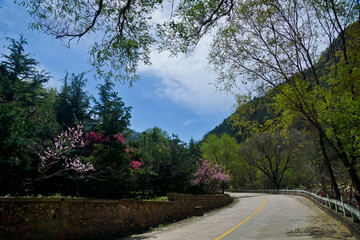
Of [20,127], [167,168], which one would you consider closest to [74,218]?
[20,127]

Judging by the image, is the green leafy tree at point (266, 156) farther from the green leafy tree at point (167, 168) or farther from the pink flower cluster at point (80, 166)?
the pink flower cluster at point (80, 166)

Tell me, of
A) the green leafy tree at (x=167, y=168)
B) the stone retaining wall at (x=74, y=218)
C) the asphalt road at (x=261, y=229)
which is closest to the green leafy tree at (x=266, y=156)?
the green leafy tree at (x=167, y=168)

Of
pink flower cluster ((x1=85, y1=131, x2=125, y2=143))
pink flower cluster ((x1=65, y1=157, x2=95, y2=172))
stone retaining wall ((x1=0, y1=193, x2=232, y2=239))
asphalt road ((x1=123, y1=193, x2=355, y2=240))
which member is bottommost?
asphalt road ((x1=123, y1=193, x2=355, y2=240))

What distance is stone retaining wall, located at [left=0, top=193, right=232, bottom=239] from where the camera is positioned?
6578 mm

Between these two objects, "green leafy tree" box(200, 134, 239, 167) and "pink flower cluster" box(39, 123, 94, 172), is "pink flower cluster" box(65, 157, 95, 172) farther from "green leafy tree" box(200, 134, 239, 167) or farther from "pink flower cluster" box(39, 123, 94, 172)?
"green leafy tree" box(200, 134, 239, 167)

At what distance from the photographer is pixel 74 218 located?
8.19 metres

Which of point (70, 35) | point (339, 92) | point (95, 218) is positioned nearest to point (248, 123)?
point (339, 92)

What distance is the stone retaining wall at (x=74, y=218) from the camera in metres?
6.58

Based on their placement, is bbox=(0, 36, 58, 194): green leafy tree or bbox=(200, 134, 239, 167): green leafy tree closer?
bbox=(0, 36, 58, 194): green leafy tree

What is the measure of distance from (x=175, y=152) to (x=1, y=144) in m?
12.8

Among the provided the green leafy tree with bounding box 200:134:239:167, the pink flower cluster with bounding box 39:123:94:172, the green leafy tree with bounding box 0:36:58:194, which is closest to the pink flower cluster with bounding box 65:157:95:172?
the pink flower cluster with bounding box 39:123:94:172

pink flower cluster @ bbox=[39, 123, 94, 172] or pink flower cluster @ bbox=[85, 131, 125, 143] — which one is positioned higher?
pink flower cluster @ bbox=[85, 131, 125, 143]

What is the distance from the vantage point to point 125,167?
1324cm

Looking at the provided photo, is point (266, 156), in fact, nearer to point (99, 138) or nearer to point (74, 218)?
point (99, 138)
